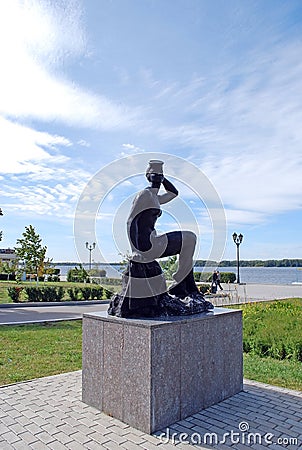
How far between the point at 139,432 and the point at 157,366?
2.40 ft

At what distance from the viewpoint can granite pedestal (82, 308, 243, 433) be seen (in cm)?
444

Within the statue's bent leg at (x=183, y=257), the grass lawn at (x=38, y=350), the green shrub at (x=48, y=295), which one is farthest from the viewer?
the green shrub at (x=48, y=295)

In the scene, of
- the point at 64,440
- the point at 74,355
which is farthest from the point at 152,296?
the point at 74,355

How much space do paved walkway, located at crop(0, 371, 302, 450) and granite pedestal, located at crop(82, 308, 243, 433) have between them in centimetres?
15

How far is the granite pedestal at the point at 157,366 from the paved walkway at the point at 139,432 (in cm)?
15

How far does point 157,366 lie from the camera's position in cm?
445

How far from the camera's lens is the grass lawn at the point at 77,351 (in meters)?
6.76

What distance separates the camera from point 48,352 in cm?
833

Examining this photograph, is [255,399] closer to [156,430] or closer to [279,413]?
[279,413]

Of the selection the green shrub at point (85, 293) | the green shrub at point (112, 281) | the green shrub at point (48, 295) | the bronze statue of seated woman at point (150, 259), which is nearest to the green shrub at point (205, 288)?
the green shrub at point (85, 293)

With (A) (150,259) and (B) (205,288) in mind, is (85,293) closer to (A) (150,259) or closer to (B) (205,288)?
(B) (205,288)

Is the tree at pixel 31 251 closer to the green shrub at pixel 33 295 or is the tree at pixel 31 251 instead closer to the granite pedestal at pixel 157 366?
the green shrub at pixel 33 295

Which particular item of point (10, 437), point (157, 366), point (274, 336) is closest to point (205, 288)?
point (274, 336)

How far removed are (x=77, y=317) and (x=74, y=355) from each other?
18.8 ft
